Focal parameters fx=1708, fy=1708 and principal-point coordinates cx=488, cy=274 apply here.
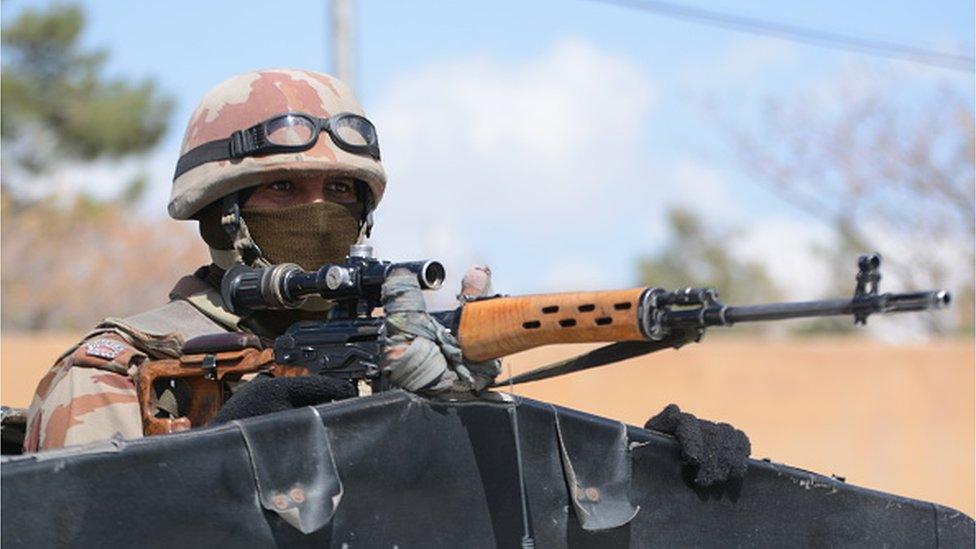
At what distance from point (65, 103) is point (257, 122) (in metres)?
27.3

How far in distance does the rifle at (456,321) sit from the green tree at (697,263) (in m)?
35.3

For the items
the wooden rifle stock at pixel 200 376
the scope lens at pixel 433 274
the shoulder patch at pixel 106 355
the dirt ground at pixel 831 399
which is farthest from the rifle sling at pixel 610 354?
the dirt ground at pixel 831 399

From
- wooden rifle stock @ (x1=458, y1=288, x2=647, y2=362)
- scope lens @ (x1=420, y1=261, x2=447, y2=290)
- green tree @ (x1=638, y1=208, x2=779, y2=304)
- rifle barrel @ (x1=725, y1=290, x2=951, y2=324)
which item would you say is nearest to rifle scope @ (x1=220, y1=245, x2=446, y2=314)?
scope lens @ (x1=420, y1=261, x2=447, y2=290)

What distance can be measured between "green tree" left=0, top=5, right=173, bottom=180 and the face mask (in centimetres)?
2613

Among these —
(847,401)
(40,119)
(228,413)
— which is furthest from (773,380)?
(40,119)

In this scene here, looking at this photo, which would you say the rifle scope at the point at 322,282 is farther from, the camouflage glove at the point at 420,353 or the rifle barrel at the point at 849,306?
the rifle barrel at the point at 849,306

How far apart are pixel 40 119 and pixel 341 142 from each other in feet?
88.5

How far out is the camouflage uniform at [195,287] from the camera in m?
3.89

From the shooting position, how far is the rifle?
10.2ft

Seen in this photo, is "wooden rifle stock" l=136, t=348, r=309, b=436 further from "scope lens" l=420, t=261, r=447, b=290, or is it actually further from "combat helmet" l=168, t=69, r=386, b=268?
"combat helmet" l=168, t=69, r=386, b=268

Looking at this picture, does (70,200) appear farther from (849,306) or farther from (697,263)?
(849,306)

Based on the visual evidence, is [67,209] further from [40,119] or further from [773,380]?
[773,380]

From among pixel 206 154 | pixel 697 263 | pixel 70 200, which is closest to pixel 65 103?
pixel 70 200

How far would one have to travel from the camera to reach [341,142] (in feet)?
15.1
